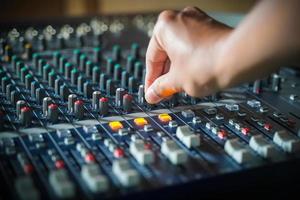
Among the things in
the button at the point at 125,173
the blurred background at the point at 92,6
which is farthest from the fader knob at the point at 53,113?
the blurred background at the point at 92,6

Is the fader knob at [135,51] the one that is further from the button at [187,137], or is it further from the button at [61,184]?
the button at [61,184]

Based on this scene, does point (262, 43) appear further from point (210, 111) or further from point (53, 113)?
point (53, 113)

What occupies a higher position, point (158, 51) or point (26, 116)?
point (158, 51)

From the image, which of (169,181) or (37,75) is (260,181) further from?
(37,75)

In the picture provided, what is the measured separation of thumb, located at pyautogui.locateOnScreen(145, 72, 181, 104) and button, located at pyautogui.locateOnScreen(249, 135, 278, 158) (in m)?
0.17

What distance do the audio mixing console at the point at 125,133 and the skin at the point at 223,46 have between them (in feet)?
0.28

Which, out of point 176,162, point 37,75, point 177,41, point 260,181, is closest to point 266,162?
point 260,181

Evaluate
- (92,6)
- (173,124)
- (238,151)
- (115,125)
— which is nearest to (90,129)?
(115,125)

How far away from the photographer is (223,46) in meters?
0.75

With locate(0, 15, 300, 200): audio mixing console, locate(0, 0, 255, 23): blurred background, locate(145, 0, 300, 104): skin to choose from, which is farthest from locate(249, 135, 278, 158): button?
locate(0, 0, 255, 23): blurred background

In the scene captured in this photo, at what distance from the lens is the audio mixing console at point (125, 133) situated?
2.34 ft

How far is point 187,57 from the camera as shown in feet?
2.67

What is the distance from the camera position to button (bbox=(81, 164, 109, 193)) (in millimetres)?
681

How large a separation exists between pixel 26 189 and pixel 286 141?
1.42 ft
